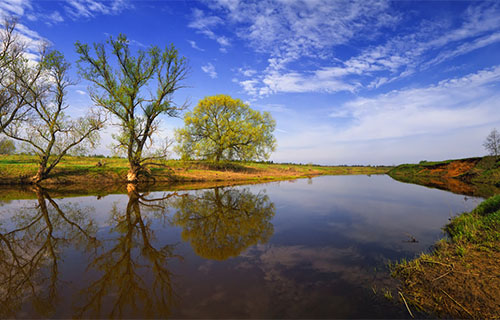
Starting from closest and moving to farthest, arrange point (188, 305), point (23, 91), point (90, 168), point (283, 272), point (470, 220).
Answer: point (188, 305)
point (283, 272)
point (470, 220)
point (23, 91)
point (90, 168)

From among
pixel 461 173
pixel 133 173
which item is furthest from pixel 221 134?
pixel 461 173

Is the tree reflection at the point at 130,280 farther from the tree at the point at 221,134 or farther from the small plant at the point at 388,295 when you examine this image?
the tree at the point at 221,134

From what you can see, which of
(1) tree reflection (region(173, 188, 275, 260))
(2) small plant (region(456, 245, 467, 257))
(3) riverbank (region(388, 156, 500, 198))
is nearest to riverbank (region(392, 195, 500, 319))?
(2) small plant (region(456, 245, 467, 257))

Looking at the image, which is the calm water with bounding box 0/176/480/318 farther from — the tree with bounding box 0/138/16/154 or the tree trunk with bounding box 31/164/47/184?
the tree with bounding box 0/138/16/154

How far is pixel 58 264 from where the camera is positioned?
5027 mm

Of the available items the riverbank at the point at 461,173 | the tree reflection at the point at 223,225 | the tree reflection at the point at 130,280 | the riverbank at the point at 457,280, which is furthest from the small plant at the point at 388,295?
the riverbank at the point at 461,173

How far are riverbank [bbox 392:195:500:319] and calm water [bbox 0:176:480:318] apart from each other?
1.50 feet

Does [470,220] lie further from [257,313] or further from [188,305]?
[188,305]

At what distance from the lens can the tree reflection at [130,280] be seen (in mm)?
3420

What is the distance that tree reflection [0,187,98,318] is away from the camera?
3664 millimetres

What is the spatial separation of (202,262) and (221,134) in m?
30.0

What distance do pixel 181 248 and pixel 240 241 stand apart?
1.84 metres

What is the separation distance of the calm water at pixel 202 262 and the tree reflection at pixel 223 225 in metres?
0.05

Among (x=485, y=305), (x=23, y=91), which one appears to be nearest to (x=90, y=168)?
(x=23, y=91)
